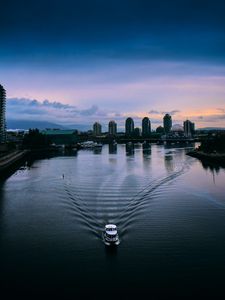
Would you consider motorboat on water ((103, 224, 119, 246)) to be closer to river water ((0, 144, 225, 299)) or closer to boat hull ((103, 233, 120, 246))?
boat hull ((103, 233, 120, 246))

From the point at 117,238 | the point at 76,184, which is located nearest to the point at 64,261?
the point at 117,238

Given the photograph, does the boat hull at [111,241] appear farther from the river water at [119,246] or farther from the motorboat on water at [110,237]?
the river water at [119,246]

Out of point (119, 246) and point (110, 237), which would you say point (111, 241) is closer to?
point (110, 237)

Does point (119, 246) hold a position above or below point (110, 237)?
below

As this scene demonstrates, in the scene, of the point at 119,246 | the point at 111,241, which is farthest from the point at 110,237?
the point at 119,246

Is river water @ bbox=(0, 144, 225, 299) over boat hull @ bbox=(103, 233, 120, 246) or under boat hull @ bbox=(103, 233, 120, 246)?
under

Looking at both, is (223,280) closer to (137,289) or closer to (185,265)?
(185,265)

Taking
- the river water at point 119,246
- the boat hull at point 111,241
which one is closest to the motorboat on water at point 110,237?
the boat hull at point 111,241

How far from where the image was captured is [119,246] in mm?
9656

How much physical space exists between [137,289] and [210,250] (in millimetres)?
3203

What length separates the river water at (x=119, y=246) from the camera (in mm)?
7547

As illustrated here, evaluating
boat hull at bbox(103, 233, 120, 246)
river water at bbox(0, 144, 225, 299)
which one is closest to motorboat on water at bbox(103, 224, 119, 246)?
boat hull at bbox(103, 233, 120, 246)

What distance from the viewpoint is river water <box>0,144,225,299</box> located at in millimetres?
7547

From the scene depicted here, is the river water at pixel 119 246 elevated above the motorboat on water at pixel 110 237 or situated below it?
below
